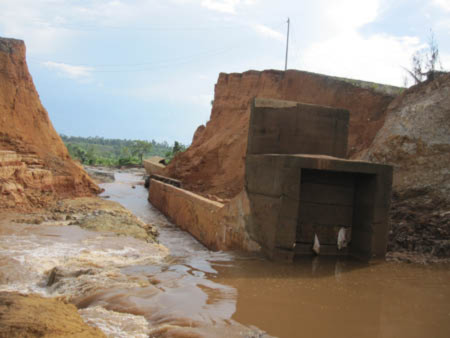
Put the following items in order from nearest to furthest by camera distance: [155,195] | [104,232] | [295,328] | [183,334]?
[183,334] < [295,328] < [104,232] < [155,195]

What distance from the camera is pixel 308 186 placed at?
561 cm

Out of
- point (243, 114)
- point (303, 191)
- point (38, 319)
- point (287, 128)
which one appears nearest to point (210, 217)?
point (287, 128)

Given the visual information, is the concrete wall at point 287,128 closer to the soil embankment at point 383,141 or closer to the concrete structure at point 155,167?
the soil embankment at point 383,141

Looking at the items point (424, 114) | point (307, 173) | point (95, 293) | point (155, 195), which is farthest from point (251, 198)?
point (155, 195)

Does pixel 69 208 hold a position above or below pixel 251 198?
below

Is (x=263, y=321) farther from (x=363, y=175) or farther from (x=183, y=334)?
(x=363, y=175)

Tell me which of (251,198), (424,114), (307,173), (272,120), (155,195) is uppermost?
(424,114)

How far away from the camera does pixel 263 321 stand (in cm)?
307

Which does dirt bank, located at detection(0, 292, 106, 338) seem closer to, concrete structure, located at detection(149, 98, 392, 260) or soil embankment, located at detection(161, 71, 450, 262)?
concrete structure, located at detection(149, 98, 392, 260)

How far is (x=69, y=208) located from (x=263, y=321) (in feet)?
32.7

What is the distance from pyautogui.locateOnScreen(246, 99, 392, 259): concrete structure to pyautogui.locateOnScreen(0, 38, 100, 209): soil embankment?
798cm

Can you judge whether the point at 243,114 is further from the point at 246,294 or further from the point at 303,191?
the point at 246,294

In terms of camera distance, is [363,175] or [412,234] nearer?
[363,175]

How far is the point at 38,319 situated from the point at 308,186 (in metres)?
4.00
